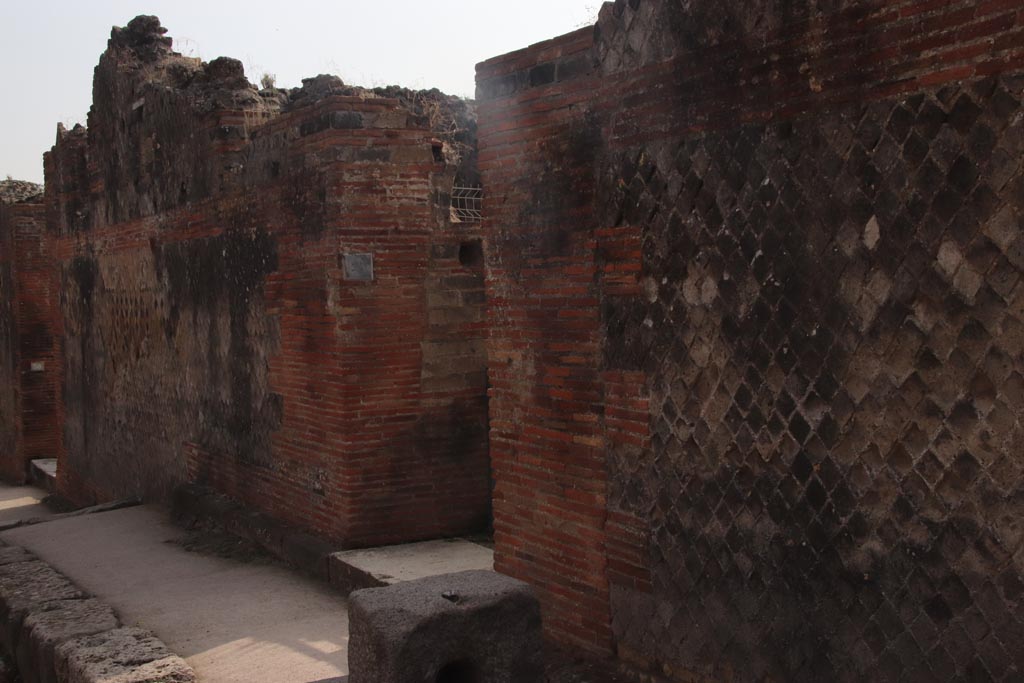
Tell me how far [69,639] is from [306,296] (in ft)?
9.57

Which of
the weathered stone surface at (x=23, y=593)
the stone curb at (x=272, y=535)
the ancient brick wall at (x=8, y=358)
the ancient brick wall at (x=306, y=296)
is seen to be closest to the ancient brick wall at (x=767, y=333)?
the stone curb at (x=272, y=535)

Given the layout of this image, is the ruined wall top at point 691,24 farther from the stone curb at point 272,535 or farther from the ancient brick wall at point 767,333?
the stone curb at point 272,535

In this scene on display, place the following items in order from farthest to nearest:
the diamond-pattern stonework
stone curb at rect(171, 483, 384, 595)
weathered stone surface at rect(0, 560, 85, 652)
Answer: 1. stone curb at rect(171, 483, 384, 595)
2. weathered stone surface at rect(0, 560, 85, 652)
3. the diamond-pattern stonework

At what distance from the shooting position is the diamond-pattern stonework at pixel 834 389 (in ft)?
10.4

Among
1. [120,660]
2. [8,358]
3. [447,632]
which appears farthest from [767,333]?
[8,358]

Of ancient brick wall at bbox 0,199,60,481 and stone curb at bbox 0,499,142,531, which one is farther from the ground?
ancient brick wall at bbox 0,199,60,481

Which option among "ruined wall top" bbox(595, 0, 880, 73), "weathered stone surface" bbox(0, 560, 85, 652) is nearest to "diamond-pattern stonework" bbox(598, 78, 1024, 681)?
"ruined wall top" bbox(595, 0, 880, 73)

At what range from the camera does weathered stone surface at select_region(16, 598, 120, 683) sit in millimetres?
6117

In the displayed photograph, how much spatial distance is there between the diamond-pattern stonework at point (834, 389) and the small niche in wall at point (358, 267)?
9.92 feet

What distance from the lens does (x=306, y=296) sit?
7695 millimetres

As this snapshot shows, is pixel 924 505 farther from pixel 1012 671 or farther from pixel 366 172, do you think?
pixel 366 172

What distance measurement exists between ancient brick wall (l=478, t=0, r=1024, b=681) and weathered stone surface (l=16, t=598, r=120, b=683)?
290 centimetres

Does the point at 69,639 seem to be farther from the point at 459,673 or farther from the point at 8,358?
the point at 8,358

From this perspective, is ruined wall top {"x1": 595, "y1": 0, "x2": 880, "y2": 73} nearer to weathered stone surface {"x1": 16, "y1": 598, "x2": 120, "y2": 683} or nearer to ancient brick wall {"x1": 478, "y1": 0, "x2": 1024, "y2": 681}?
ancient brick wall {"x1": 478, "y1": 0, "x2": 1024, "y2": 681}
